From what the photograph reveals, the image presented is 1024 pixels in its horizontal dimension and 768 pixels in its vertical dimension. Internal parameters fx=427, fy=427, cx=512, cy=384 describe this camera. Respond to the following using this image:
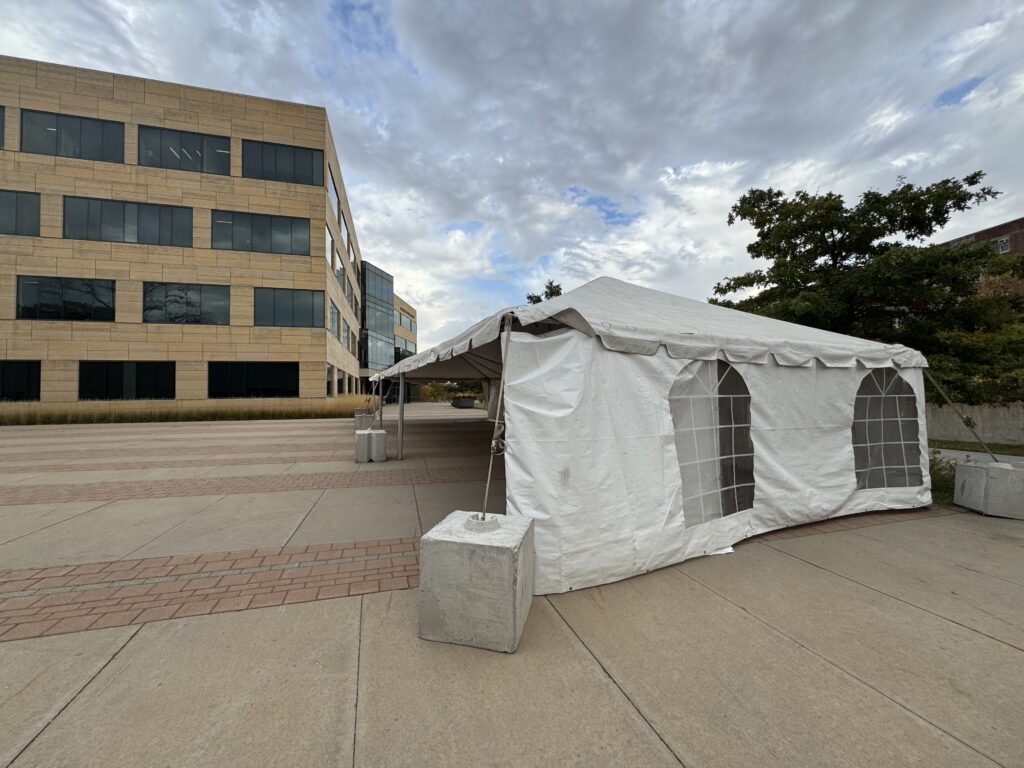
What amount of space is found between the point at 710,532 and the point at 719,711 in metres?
2.36

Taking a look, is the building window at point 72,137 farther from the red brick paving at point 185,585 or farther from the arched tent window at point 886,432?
the arched tent window at point 886,432

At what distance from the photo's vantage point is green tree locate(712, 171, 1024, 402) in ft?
29.2

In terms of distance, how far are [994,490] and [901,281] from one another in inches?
216

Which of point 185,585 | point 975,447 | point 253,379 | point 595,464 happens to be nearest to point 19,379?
point 253,379

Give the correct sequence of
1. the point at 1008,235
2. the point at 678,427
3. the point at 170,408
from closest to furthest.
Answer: the point at 678,427 < the point at 170,408 < the point at 1008,235

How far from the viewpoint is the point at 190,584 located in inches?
143

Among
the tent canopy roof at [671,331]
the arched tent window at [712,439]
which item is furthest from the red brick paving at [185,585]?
the arched tent window at [712,439]

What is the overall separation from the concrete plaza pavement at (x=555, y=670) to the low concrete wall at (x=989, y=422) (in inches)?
726

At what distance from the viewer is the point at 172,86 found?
24.1 m

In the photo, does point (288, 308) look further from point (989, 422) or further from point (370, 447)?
point (989, 422)

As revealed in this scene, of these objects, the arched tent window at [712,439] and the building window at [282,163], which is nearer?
the arched tent window at [712,439]

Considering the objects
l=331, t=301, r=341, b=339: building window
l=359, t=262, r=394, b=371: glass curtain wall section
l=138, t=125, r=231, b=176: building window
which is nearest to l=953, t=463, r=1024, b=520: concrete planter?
l=331, t=301, r=341, b=339: building window

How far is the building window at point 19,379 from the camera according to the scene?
877 inches

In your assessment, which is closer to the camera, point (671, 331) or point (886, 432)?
point (671, 331)
